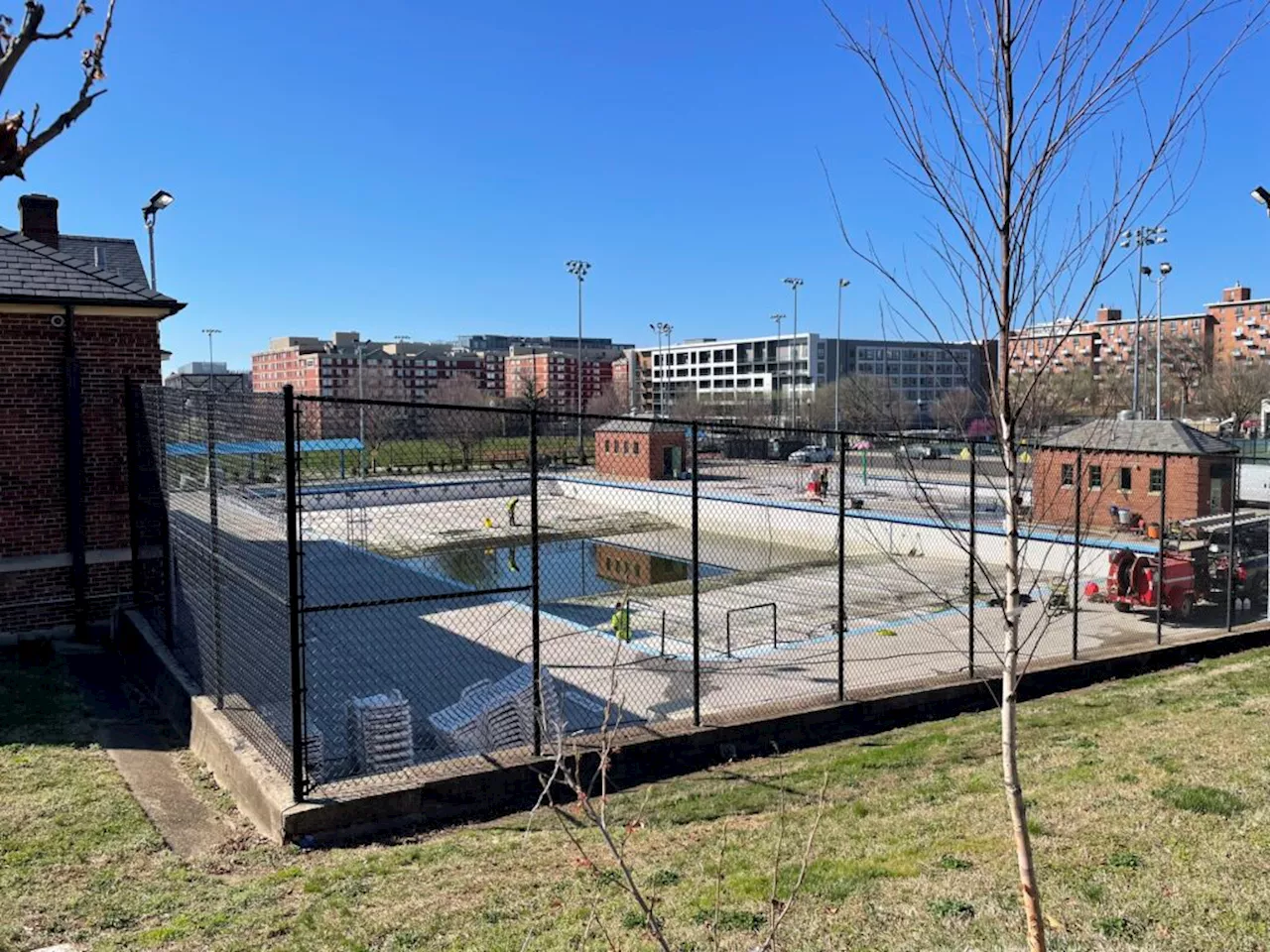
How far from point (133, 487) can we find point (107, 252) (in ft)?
23.8

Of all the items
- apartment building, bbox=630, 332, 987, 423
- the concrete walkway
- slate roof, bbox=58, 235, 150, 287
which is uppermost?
apartment building, bbox=630, 332, 987, 423

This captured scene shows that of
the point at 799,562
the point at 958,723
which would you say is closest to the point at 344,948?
the point at 958,723

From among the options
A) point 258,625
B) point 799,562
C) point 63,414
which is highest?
point 63,414

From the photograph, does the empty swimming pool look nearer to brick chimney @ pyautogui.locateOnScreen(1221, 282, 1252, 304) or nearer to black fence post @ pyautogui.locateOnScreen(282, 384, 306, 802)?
black fence post @ pyautogui.locateOnScreen(282, 384, 306, 802)

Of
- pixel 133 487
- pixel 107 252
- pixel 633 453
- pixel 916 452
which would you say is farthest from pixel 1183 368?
pixel 133 487

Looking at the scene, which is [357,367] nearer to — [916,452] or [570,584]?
[570,584]

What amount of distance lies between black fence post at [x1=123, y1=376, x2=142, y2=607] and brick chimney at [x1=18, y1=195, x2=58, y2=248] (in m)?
5.45

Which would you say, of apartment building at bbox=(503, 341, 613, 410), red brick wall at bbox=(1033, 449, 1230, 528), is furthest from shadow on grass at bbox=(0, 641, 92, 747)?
apartment building at bbox=(503, 341, 613, 410)

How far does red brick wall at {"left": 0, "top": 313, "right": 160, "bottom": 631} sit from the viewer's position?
10891mm

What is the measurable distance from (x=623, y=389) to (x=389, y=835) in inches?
4789

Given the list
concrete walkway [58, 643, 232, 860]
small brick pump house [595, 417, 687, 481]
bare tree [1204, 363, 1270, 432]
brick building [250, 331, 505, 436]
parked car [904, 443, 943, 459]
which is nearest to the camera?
parked car [904, 443, 943, 459]

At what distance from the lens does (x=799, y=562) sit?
27109 millimetres

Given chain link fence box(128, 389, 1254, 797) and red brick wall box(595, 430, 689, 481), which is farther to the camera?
red brick wall box(595, 430, 689, 481)

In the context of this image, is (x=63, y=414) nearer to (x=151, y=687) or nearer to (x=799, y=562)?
(x=151, y=687)
